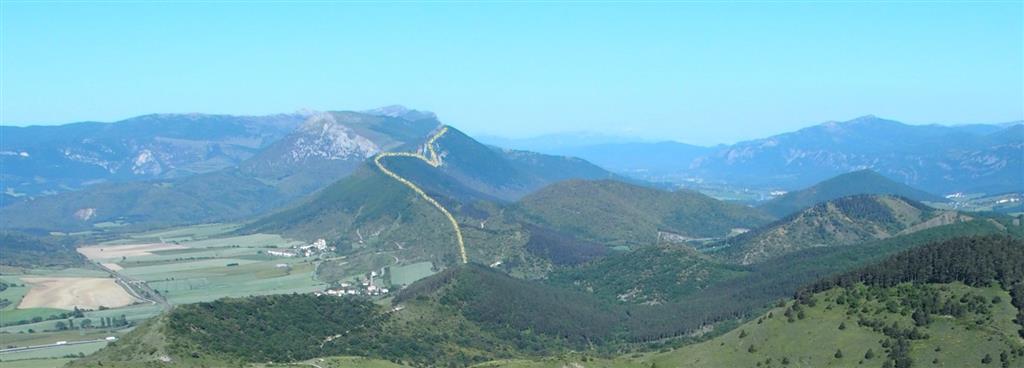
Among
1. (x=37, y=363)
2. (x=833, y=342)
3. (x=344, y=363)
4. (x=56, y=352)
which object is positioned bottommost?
(x=833, y=342)

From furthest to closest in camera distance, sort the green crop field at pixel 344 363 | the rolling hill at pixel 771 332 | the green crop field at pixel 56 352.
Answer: the green crop field at pixel 56 352 < the green crop field at pixel 344 363 < the rolling hill at pixel 771 332

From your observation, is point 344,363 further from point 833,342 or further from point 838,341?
point 838,341

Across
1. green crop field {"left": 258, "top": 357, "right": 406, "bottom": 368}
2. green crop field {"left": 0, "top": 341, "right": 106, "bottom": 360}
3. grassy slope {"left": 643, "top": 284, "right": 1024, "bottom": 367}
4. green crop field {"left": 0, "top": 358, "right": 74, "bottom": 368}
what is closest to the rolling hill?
grassy slope {"left": 643, "top": 284, "right": 1024, "bottom": 367}

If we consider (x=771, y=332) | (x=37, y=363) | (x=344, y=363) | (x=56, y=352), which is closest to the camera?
(x=771, y=332)

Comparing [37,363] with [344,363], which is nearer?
[344,363]

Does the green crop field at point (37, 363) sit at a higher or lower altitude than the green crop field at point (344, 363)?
higher

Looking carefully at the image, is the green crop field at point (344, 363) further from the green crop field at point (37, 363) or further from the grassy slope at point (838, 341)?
the green crop field at point (37, 363)

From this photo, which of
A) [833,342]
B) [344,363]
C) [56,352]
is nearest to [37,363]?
[56,352]

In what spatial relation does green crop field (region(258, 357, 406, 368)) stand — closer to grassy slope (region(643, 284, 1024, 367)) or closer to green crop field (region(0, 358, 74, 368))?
grassy slope (region(643, 284, 1024, 367))

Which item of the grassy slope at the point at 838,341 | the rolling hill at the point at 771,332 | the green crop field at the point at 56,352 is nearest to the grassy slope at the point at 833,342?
the grassy slope at the point at 838,341

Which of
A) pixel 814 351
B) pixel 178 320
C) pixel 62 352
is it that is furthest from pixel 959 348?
pixel 62 352

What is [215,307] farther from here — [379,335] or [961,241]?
[961,241]
